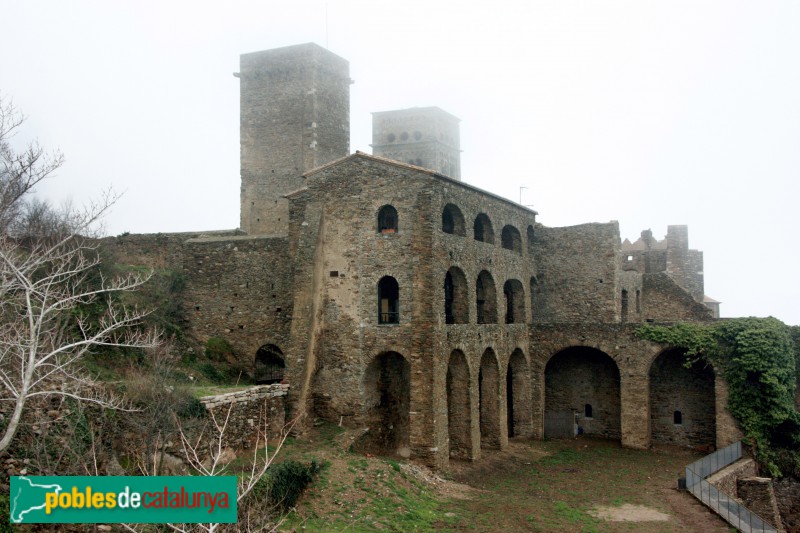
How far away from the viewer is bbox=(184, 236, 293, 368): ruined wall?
26984 mm

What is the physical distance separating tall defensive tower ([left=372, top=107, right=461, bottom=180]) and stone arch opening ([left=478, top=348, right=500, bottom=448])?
27.3m

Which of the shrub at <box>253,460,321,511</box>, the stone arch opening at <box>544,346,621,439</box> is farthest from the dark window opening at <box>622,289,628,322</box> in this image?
the shrub at <box>253,460,321,511</box>

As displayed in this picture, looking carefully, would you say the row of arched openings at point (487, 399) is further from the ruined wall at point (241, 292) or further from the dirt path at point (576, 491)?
the ruined wall at point (241, 292)

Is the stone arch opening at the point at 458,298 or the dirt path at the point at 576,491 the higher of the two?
the stone arch opening at the point at 458,298

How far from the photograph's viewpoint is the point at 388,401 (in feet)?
81.1

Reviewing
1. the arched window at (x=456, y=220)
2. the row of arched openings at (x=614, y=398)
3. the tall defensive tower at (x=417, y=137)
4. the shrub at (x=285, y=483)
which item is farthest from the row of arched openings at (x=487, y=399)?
the tall defensive tower at (x=417, y=137)

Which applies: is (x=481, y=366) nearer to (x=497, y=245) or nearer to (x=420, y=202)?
(x=497, y=245)

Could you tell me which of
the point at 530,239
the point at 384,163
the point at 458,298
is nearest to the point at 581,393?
the point at 530,239

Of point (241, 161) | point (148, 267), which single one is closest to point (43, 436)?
point (148, 267)

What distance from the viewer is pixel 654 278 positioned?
36938 millimetres

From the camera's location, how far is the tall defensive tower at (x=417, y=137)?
53156 millimetres

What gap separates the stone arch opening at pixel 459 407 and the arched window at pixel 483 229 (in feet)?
18.8

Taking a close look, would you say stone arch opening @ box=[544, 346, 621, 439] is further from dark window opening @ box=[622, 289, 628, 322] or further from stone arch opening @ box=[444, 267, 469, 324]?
stone arch opening @ box=[444, 267, 469, 324]

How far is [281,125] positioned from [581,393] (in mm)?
19562
